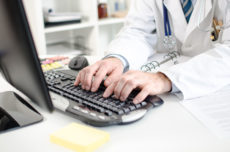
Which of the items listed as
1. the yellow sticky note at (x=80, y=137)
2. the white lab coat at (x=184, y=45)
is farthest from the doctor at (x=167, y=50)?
the yellow sticky note at (x=80, y=137)

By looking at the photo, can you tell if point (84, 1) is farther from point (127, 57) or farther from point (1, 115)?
point (1, 115)

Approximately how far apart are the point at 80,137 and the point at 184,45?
821 millimetres

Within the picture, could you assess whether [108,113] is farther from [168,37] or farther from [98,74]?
[168,37]

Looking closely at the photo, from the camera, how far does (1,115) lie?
2.10ft

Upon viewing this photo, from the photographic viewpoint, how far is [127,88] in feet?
2.14

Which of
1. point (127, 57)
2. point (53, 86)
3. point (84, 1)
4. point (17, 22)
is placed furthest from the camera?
point (84, 1)

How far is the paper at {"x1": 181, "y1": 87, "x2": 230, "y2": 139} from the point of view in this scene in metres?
0.54

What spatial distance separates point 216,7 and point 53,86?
678 mm

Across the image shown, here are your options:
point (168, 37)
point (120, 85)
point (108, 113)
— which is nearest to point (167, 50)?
point (168, 37)

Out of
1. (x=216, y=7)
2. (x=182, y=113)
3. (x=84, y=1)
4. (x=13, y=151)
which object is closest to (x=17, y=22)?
(x=13, y=151)

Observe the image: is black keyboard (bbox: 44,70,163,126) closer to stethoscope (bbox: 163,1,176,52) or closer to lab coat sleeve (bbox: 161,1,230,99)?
lab coat sleeve (bbox: 161,1,230,99)

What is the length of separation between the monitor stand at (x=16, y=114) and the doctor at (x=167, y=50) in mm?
155

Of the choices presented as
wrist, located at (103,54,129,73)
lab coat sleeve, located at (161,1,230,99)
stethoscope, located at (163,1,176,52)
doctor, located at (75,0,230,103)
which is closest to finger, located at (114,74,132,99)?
A: doctor, located at (75,0,230,103)

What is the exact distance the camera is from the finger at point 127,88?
24.9 inches
